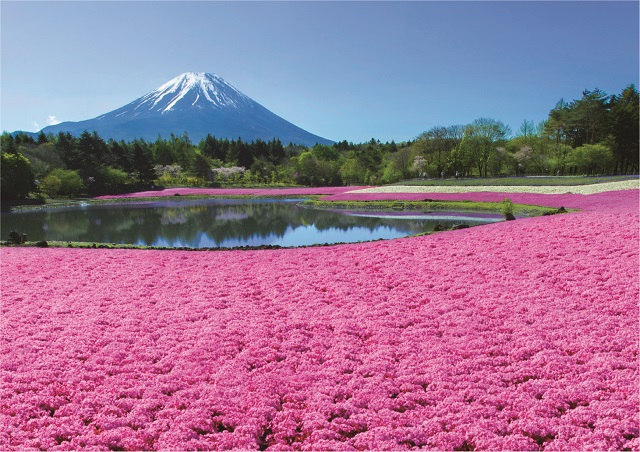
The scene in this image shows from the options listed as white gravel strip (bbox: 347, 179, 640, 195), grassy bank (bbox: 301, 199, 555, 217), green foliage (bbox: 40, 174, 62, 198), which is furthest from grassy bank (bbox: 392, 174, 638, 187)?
green foliage (bbox: 40, 174, 62, 198)

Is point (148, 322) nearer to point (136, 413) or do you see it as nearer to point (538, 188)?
point (136, 413)

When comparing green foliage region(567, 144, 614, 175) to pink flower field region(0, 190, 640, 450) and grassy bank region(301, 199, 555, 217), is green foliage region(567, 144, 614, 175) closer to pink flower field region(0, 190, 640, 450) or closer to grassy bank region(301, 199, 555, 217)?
grassy bank region(301, 199, 555, 217)

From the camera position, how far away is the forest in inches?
2562

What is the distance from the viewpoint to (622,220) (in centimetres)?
2023

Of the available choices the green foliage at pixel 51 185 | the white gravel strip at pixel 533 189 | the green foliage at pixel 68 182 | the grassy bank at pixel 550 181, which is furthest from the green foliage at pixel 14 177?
the grassy bank at pixel 550 181

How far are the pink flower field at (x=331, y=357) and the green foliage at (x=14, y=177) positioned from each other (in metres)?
50.2

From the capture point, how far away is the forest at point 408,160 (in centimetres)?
6506

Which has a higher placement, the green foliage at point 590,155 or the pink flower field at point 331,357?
the green foliage at point 590,155

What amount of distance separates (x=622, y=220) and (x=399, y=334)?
58.9 ft

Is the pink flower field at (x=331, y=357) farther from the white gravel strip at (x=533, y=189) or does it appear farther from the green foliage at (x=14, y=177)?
the green foliage at (x=14, y=177)

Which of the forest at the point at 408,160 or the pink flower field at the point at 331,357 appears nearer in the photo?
the pink flower field at the point at 331,357

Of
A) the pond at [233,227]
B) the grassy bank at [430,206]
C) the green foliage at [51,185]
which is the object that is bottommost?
the pond at [233,227]

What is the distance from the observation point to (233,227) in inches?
1260

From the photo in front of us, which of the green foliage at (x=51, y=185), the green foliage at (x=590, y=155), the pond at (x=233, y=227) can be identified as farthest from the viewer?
the green foliage at (x=51, y=185)
